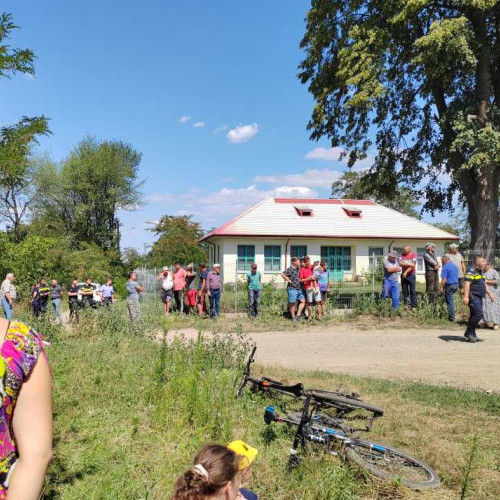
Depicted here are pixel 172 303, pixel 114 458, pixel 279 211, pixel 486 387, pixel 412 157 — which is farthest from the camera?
pixel 279 211

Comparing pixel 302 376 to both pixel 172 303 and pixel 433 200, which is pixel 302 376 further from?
pixel 433 200

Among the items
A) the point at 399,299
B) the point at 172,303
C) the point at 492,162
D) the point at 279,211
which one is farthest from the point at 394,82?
the point at 279,211

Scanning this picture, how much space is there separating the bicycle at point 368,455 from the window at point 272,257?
3055 centimetres

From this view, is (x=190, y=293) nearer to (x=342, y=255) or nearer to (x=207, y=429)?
(x=207, y=429)

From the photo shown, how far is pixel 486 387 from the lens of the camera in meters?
7.32

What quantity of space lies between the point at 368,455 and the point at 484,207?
1789 centimetres

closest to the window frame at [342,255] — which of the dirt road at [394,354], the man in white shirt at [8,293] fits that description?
the dirt road at [394,354]

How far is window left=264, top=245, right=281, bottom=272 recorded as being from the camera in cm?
3491

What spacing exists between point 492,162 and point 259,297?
32.4 feet

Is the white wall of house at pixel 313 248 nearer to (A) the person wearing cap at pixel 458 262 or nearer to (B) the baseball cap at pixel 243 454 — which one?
(A) the person wearing cap at pixel 458 262

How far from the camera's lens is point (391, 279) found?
14.6 metres

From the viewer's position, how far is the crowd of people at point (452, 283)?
10.5 meters

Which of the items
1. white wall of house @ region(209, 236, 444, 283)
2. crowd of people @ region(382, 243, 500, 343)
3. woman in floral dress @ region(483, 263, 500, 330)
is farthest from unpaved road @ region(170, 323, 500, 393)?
white wall of house @ region(209, 236, 444, 283)

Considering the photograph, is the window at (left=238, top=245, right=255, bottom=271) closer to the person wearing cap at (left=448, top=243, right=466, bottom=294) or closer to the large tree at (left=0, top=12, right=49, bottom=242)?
the person wearing cap at (left=448, top=243, right=466, bottom=294)
